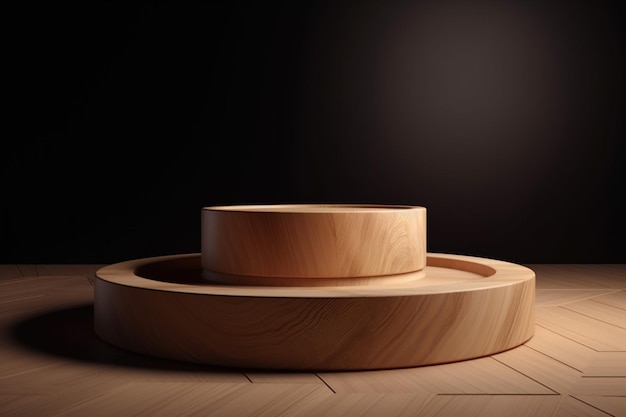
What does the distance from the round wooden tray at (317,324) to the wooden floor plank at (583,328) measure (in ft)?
0.86

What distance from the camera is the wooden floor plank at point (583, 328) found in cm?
180

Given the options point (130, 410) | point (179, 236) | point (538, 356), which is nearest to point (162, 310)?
point (130, 410)

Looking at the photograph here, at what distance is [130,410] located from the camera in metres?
1.25

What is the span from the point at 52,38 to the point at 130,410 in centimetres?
266

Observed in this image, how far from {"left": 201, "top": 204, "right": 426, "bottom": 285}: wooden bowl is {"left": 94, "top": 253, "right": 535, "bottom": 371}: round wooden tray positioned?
212 mm

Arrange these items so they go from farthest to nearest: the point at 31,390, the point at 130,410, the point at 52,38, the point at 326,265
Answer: the point at 52,38
the point at 326,265
the point at 31,390
the point at 130,410

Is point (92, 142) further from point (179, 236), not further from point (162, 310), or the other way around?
point (162, 310)

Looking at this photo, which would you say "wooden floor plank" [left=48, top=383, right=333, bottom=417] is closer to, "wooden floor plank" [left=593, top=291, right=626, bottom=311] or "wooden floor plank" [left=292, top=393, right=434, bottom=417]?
"wooden floor plank" [left=292, top=393, right=434, bottom=417]

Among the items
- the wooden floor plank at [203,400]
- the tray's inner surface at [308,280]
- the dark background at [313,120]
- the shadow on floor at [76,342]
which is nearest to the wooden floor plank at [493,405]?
the wooden floor plank at [203,400]

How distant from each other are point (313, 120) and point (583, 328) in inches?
73.4

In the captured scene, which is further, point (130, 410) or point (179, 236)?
point (179, 236)

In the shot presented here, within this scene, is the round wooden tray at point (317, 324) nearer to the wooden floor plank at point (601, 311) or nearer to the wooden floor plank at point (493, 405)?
the wooden floor plank at point (493, 405)

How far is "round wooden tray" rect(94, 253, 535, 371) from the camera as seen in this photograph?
152cm

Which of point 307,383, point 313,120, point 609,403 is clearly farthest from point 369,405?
point 313,120
